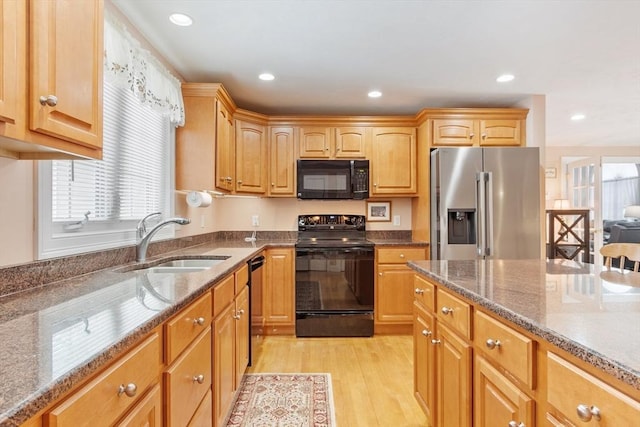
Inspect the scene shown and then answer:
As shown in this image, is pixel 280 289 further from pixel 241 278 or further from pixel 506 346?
pixel 506 346

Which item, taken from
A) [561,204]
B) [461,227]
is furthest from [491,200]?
[561,204]

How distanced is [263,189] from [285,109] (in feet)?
3.02

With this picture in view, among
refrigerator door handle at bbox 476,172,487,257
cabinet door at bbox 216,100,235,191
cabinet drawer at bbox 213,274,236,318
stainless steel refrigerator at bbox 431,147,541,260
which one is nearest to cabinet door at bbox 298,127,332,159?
cabinet door at bbox 216,100,235,191

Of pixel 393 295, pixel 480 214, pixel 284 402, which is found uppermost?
pixel 480 214

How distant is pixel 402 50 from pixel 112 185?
209cm

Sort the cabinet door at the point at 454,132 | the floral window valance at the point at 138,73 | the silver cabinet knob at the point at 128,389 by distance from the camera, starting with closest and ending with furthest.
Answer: the silver cabinet knob at the point at 128,389 < the floral window valance at the point at 138,73 < the cabinet door at the point at 454,132

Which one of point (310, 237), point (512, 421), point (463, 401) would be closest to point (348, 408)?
point (463, 401)

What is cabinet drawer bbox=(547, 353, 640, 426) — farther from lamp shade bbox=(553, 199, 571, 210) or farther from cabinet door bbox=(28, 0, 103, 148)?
lamp shade bbox=(553, 199, 571, 210)

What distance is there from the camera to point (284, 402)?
7.00 ft

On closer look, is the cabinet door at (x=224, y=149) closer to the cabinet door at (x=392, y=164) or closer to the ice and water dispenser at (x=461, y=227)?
the cabinet door at (x=392, y=164)

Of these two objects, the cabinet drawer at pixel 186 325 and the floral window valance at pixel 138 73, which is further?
the floral window valance at pixel 138 73

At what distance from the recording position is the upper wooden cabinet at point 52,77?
0.85 metres

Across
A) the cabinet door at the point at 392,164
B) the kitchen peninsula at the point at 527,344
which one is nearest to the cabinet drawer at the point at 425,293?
the kitchen peninsula at the point at 527,344

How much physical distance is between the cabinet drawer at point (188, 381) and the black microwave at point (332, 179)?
221 cm
